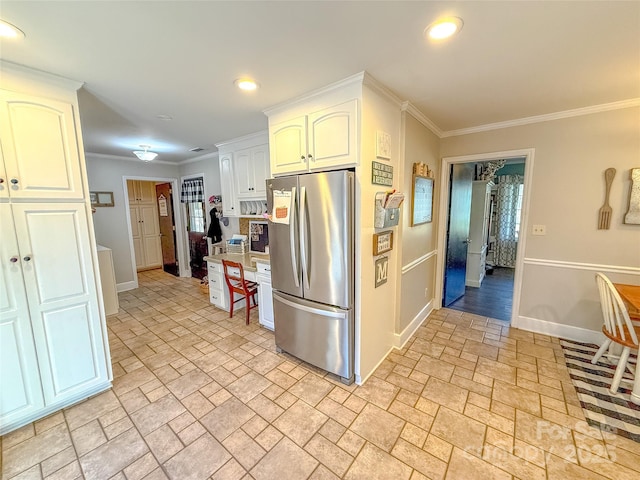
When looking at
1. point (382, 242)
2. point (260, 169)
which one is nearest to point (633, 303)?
point (382, 242)

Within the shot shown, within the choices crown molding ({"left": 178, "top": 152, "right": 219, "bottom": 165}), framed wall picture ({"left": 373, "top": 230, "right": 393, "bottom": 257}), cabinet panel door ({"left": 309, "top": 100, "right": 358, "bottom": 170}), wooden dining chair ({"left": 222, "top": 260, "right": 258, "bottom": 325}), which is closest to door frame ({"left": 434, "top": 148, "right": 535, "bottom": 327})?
framed wall picture ({"left": 373, "top": 230, "right": 393, "bottom": 257})

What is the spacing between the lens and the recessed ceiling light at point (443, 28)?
133cm

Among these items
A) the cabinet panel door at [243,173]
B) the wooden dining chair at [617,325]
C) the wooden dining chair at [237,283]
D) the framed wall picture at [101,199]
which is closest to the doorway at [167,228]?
the framed wall picture at [101,199]

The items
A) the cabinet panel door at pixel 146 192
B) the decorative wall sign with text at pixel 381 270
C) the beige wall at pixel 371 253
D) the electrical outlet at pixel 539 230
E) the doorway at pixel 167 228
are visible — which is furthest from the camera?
the cabinet panel door at pixel 146 192

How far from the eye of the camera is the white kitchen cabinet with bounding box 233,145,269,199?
3449mm

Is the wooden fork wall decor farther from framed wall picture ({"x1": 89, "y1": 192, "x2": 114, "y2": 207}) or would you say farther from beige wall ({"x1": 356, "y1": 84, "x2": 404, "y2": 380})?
framed wall picture ({"x1": 89, "y1": 192, "x2": 114, "y2": 207})

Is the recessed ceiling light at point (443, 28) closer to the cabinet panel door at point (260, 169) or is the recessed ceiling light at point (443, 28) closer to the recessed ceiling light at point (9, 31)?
the recessed ceiling light at point (9, 31)

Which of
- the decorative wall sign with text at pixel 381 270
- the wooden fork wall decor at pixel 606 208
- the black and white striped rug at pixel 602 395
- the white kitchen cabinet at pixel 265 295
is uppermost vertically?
the wooden fork wall decor at pixel 606 208

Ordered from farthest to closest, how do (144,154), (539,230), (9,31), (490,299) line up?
(490,299), (144,154), (539,230), (9,31)

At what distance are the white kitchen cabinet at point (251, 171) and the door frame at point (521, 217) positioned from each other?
2.40m

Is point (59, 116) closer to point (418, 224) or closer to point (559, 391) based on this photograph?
point (418, 224)

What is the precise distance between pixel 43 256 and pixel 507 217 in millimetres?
7552

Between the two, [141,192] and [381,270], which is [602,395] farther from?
[141,192]

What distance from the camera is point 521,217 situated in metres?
3.11
